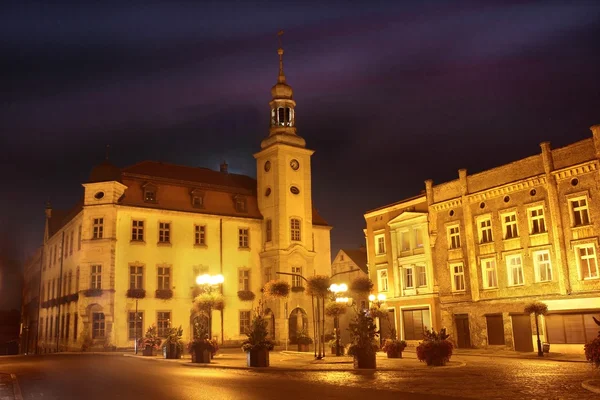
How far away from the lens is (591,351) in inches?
595

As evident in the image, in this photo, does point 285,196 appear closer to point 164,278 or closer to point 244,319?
point 244,319

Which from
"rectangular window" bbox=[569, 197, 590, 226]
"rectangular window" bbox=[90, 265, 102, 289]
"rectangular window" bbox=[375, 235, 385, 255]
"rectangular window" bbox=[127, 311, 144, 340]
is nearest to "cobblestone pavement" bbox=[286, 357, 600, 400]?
"rectangular window" bbox=[569, 197, 590, 226]

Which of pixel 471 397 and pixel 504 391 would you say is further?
pixel 504 391

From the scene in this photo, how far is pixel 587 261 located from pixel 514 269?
16.8ft

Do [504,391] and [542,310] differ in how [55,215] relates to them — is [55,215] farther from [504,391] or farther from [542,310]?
[504,391]

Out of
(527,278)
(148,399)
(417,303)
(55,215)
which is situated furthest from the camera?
(55,215)

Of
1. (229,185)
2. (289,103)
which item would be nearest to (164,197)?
(229,185)

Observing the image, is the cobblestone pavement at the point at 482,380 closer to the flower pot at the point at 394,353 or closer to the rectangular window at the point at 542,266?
the flower pot at the point at 394,353

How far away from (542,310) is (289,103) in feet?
103

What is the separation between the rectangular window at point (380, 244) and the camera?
46.6 m

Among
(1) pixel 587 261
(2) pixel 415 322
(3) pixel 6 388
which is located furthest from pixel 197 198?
(3) pixel 6 388

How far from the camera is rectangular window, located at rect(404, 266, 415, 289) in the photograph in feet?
141

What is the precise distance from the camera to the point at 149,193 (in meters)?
49.0

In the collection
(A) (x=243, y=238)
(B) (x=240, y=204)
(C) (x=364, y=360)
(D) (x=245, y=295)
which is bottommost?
(C) (x=364, y=360)
